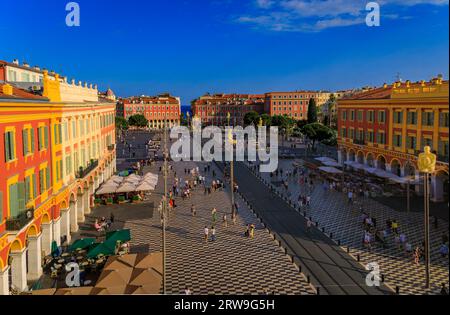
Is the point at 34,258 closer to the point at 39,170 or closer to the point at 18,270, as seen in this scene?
the point at 18,270

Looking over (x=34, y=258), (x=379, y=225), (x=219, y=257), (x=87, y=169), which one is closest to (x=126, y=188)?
(x=87, y=169)

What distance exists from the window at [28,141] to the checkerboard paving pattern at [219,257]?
9884 mm

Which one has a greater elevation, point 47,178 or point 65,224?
point 47,178

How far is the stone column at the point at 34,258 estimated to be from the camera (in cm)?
2356

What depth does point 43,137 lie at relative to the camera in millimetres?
25500

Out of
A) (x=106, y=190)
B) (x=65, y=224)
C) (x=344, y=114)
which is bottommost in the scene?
(x=65, y=224)

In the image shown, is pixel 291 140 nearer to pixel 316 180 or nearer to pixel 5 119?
pixel 316 180

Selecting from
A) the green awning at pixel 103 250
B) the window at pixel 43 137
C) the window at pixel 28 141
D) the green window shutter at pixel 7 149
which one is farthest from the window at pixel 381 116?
the green window shutter at pixel 7 149

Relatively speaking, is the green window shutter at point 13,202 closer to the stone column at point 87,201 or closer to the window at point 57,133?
the window at point 57,133

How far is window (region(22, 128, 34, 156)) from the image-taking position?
71.9 feet

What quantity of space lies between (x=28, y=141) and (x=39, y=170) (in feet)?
7.86

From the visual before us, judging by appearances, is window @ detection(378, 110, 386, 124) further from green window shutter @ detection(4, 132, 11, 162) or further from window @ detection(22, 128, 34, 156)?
green window shutter @ detection(4, 132, 11, 162)

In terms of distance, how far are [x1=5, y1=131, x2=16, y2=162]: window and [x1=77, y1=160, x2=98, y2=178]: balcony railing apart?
13.8 meters

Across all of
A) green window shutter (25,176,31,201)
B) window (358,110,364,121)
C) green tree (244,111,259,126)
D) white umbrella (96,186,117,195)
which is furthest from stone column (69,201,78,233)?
green tree (244,111,259,126)
